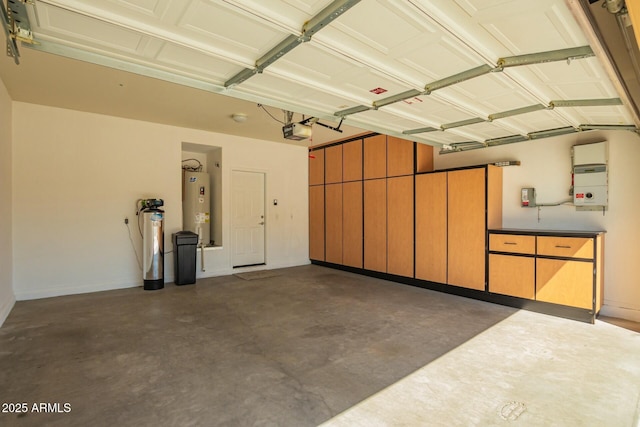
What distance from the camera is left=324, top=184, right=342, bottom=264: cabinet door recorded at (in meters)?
7.11

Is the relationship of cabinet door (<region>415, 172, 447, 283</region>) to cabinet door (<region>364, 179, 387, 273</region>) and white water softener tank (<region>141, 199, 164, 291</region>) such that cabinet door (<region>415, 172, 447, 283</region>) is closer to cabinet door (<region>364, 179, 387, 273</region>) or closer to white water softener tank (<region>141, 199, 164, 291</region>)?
cabinet door (<region>364, 179, 387, 273</region>)

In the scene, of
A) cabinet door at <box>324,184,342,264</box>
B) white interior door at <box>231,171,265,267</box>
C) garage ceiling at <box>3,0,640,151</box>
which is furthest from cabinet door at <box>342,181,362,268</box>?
garage ceiling at <box>3,0,640,151</box>

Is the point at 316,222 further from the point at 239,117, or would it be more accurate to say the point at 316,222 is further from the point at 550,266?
the point at 550,266

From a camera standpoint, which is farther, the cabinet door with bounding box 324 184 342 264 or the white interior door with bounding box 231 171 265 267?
the cabinet door with bounding box 324 184 342 264

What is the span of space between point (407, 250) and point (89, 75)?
5.20 meters

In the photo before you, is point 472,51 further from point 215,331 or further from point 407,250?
point 407,250

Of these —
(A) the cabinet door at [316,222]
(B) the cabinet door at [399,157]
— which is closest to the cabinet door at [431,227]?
(B) the cabinet door at [399,157]

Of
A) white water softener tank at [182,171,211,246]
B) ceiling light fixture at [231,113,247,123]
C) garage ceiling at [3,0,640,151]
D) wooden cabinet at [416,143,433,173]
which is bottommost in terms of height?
white water softener tank at [182,171,211,246]

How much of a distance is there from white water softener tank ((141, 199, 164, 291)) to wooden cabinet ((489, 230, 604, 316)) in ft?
17.3

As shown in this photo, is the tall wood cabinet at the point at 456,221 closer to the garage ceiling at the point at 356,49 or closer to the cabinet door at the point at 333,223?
the garage ceiling at the point at 356,49

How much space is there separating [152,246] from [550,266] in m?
5.91

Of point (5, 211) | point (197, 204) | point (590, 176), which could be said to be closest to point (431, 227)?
point (590, 176)

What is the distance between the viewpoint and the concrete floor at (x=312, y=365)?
6.97ft

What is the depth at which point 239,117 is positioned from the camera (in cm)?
514
